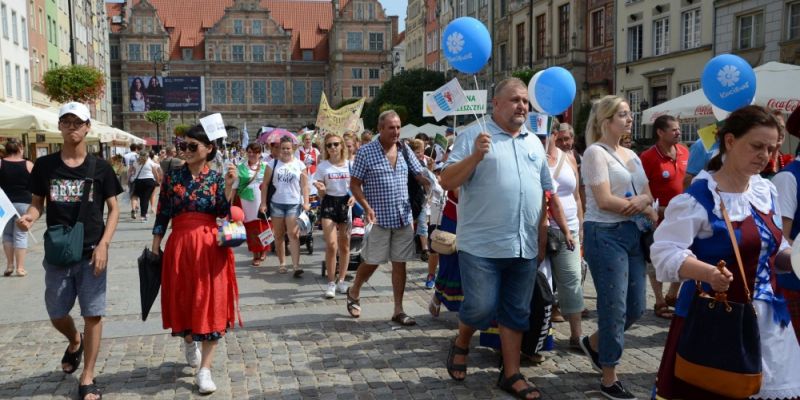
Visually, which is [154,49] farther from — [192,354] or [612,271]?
[612,271]

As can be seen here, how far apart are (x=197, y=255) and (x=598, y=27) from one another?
30277 millimetres

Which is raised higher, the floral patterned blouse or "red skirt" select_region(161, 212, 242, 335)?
the floral patterned blouse

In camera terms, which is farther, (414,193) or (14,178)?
(14,178)

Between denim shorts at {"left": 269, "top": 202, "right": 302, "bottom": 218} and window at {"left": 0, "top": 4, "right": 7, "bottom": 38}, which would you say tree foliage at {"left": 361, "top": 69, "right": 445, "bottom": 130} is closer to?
window at {"left": 0, "top": 4, "right": 7, "bottom": 38}

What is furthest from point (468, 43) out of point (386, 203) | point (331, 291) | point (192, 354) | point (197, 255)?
point (331, 291)

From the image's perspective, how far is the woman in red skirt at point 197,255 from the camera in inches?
180

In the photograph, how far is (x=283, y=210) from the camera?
9.08 metres

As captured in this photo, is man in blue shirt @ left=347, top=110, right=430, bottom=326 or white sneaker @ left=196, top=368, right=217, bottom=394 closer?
white sneaker @ left=196, top=368, right=217, bottom=394

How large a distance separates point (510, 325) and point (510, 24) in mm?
38607

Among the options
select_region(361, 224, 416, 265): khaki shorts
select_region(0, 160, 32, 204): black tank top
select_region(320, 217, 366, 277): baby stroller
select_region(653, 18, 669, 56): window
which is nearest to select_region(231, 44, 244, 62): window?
select_region(653, 18, 669, 56): window

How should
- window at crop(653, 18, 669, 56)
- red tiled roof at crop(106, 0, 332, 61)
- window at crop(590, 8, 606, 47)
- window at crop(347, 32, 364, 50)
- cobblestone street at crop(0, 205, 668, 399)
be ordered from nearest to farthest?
cobblestone street at crop(0, 205, 668, 399), window at crop(653, 18, 669, 56), window at crop(590, 8, 606, 47), window at crop(347, 32, 364, 50), red tiled roof at crop(106, 0, 332, 61)

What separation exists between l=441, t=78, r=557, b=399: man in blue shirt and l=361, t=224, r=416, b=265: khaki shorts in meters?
1.89

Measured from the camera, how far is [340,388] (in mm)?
4707

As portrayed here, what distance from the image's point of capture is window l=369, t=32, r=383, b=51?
269 ft
